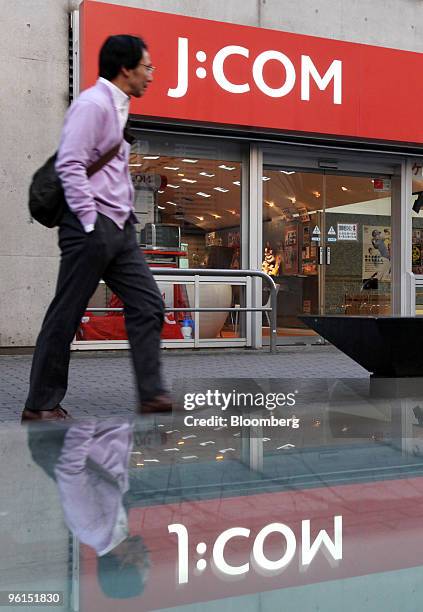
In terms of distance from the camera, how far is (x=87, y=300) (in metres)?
4.48

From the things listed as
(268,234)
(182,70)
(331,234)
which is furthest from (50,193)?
(331,234)

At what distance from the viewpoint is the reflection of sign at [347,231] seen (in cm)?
1265

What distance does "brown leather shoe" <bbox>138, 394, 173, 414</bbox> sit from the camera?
14.8ft

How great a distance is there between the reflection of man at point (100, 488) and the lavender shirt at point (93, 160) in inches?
41.4

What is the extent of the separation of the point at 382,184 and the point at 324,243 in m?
1.35

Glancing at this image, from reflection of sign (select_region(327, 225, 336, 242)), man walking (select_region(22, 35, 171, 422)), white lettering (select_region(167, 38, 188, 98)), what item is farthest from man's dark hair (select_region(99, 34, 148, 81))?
reflection of sign (select_region(327, 225, 336, 242))

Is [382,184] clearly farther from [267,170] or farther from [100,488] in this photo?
[100,488]

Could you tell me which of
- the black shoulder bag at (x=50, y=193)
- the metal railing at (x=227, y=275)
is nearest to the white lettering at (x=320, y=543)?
the black shoulder bag at (x=50, y=193)

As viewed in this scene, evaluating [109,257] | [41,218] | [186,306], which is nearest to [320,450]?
[109,257]

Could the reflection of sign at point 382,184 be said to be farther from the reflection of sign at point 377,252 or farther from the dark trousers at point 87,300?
the dark trousers at point 87,300

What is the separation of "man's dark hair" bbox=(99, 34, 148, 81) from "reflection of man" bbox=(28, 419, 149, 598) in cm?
188

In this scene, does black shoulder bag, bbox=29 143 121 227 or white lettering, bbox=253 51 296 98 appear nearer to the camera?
black shoulder bag, bbox=29 143 121 227

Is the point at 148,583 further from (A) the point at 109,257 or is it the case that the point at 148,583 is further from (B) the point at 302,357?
(B) the point at 302,357

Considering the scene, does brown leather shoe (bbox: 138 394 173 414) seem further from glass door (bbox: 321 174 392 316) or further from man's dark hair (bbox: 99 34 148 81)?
glass door (bbox: 321 174 392 316)
